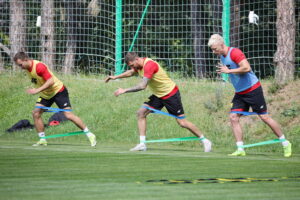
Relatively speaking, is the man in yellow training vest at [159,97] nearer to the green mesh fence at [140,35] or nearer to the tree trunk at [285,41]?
the tree trunk at [285,41]

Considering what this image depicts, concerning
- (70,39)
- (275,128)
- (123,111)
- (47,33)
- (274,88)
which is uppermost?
(47,33)

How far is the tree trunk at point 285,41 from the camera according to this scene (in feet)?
59.4

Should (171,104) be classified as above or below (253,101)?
below

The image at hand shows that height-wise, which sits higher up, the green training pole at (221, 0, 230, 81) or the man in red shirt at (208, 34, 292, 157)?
the green training pole at (221, 0, 230, 81)

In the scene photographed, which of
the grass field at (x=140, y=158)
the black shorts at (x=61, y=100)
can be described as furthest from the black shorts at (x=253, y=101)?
the black shorts at (x=61, y=100)

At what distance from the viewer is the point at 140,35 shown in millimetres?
22516

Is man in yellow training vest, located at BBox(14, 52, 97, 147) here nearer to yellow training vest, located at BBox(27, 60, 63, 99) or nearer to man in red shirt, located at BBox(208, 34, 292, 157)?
yellow training vest, located at BBox(27, 60, 63, 99)

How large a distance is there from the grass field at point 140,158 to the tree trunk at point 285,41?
155cm

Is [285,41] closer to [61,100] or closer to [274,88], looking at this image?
[274,88]

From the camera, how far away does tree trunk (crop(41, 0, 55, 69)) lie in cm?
2156

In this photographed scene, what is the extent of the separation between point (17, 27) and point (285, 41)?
901 cm

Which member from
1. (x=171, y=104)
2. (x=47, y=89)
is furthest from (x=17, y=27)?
(x=171, y=104)

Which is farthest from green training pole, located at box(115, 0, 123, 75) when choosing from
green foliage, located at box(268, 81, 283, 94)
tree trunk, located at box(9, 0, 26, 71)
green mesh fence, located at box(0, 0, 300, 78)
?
green foliage, located at box(268, 81, 283, 94)

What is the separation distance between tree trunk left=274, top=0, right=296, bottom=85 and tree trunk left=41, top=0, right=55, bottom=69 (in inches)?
275
